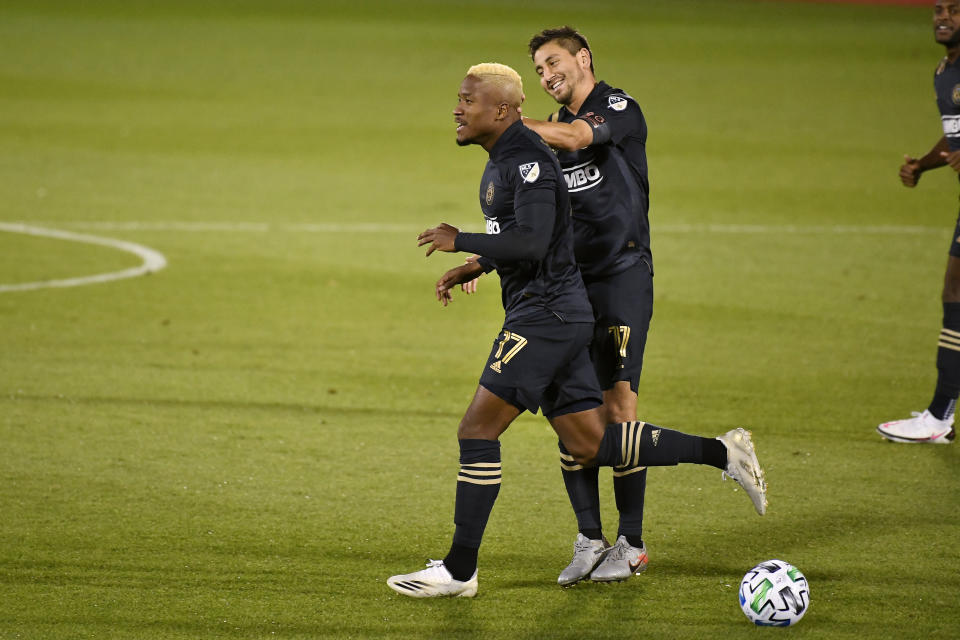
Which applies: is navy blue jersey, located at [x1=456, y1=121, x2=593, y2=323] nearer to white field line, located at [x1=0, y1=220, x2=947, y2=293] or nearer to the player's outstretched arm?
the player's outstretched arm

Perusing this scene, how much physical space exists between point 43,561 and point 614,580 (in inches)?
98.1

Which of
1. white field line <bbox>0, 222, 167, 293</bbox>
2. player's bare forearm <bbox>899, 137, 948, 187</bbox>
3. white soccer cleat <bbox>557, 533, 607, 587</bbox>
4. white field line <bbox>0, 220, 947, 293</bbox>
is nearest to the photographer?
white soccer cleat <bbox>557, 533, 607, 587</bbox>

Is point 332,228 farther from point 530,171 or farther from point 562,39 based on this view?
point 530,171

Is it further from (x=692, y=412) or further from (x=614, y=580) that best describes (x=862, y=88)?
(x=614, y=580)

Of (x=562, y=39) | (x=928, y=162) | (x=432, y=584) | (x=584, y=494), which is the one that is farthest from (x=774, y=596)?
(x=928, y=162)

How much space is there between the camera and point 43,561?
20.2ft

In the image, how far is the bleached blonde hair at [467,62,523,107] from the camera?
569 cm

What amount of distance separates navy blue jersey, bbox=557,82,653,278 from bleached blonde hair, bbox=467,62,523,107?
570 millimetres

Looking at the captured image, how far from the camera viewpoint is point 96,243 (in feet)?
47.9

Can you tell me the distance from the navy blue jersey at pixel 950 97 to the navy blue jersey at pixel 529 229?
3471mm

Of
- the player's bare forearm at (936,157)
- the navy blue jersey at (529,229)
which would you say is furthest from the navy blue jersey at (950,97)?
the navy blue jersey at (529,229)

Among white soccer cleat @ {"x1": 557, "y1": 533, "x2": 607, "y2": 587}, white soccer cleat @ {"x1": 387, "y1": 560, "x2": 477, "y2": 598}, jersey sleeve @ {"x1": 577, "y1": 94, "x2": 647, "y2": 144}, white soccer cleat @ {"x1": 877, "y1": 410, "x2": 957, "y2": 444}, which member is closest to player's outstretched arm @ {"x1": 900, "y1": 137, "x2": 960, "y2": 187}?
white soccer cleat @ {"x1": 877, "y1": 410, "x2": 957, "y2": 444}

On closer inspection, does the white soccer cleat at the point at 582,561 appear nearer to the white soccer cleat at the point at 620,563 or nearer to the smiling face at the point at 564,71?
the white soccer cleat at the point at 620,563

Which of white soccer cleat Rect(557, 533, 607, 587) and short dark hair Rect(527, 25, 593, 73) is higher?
short dark hair Rect(527, 25, 593, 73)
